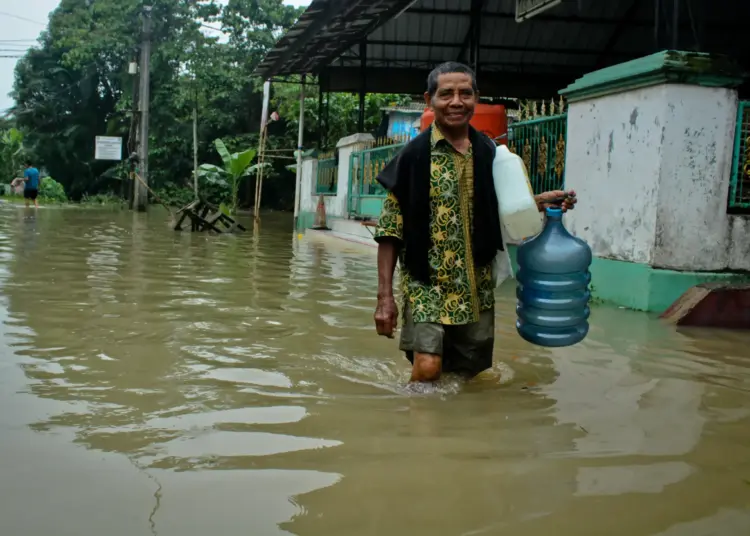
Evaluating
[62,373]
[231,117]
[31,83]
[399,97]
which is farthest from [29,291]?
[31,83]

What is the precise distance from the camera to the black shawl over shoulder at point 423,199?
3.45 metres

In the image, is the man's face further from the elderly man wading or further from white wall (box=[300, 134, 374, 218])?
white wall (box=[300, 134, 374, 218])

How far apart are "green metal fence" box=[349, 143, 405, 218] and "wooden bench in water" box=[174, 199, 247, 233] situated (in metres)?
2.57

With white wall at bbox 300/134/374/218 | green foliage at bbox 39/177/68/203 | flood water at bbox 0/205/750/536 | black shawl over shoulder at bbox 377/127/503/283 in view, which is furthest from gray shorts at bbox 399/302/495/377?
green foliage at bbox 39/177/68/203

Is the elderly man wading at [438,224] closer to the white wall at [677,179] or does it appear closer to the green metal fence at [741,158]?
the white wall at [677,179]

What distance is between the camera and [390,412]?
3.31 meters

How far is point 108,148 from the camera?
103 feet

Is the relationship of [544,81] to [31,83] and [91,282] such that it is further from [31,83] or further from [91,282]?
[31,83]

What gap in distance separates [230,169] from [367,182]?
1093 centimetres

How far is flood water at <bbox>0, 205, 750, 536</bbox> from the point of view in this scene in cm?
224

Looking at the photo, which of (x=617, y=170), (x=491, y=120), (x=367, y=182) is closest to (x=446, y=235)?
(x=617, y=170)

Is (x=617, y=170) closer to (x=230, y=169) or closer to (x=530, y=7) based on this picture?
(x=530, y=7)

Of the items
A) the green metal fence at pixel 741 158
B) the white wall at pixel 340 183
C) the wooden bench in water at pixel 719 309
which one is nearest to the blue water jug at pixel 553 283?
the wooden bench in water at pixel 719 309

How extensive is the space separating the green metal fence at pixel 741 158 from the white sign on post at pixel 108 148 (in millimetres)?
28314
